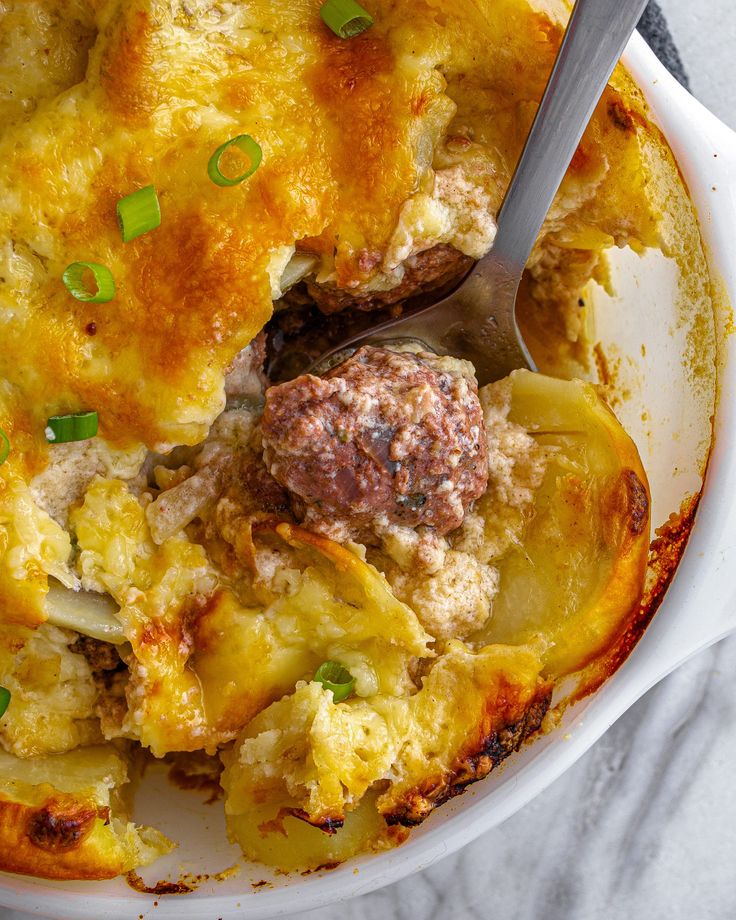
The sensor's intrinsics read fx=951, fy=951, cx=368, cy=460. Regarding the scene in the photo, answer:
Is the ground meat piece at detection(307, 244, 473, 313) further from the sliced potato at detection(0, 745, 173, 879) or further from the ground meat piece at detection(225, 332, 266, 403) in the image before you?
the sliced potato at detection(0, 745, 173, 879)

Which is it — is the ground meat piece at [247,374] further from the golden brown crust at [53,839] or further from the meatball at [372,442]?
the golden brown crust at [53,839]

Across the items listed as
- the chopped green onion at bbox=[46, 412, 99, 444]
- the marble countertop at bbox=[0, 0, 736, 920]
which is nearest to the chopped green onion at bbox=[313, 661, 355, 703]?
the chopped green onion at bbox=[46, 412, 99, 444]

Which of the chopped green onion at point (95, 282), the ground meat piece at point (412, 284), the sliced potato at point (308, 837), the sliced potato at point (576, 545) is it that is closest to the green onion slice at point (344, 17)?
the ground meat piece at point (412, 284)

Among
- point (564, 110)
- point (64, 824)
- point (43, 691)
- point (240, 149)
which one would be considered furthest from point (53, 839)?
point (564, 110)

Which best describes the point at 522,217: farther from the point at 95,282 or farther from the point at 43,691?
the point at 43,691

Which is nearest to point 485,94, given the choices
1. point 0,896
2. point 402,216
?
point 402,216

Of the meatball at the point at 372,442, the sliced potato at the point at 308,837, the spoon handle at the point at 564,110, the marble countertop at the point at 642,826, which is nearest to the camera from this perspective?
the spoon handle at the point at 564,110

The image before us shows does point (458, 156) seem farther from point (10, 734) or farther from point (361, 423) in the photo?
point (10, 734)
